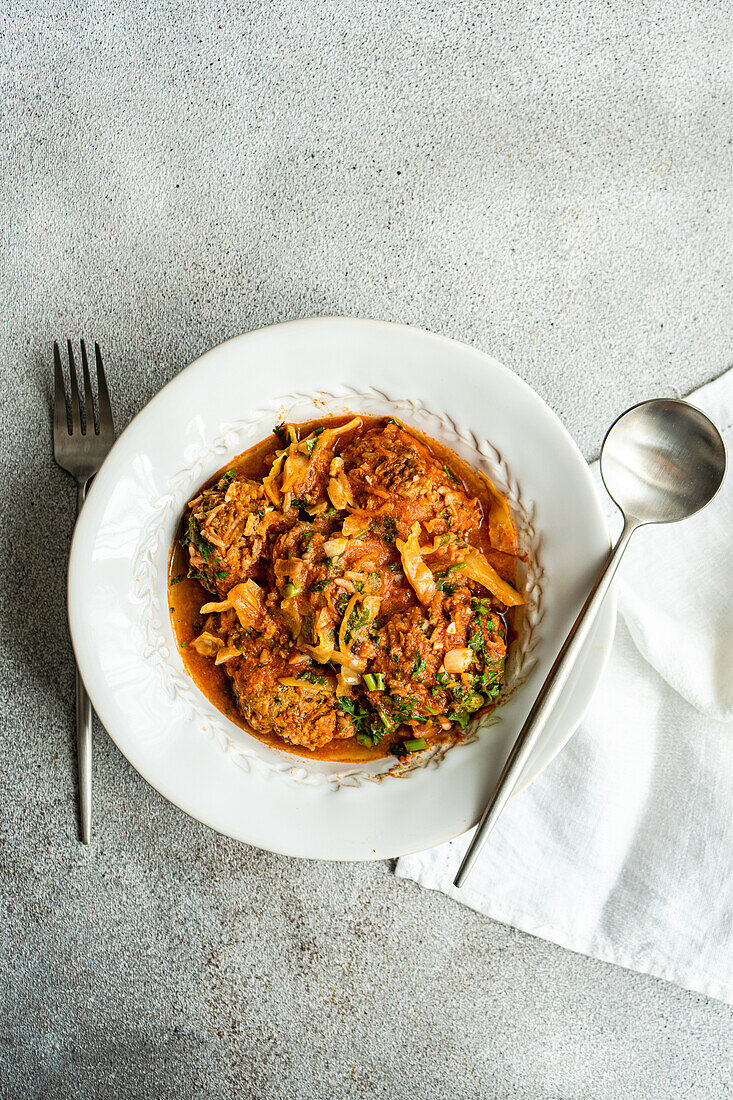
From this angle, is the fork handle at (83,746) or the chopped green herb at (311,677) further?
the fork handle at (83,746)

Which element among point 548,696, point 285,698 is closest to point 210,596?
point 285,698

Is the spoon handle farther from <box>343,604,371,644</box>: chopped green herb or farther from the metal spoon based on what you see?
<box>343,604,371,644</box>: chopped green herb

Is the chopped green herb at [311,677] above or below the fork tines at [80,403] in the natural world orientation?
below

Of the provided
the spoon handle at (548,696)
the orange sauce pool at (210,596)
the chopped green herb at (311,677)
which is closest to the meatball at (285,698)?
the chopped green herb at (311,677)

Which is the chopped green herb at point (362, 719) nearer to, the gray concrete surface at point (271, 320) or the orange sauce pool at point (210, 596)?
the orange sauce pool at point (210, 596)

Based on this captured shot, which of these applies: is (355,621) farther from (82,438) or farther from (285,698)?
(82,438)

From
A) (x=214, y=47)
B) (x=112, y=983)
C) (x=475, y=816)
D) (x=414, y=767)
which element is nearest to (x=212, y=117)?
(x=214, y=47)

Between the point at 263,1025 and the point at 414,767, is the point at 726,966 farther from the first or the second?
the point at 263,1025
